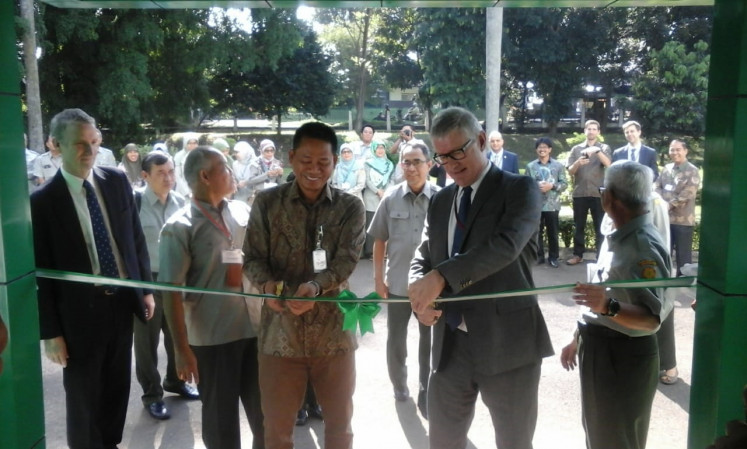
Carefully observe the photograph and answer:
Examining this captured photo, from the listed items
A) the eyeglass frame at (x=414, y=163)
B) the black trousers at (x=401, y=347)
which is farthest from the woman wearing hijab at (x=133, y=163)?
the black trousers at (x=401, y=347)

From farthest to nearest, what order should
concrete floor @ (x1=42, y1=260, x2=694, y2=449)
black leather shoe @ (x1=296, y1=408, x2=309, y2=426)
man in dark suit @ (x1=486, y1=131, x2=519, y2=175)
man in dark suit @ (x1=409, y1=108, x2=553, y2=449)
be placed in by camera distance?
man in dark suit @ (x1=486, y1=131, x2=519, y2=175)
black leather shoe @ (x1=296, y1=408, x2=309, y2=426)
concrete floor @ (x1=42, y1=260, x2=694, y2=449)
man in dark suit @ (x1=409, y1=108, x2=553, y2=449)

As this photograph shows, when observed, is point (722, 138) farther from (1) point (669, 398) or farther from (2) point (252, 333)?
(1) point (669, 398)

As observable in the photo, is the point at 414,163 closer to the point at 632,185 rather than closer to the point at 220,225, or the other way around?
the point at 220,225

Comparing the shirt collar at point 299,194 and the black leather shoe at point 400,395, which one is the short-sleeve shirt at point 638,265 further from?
the black leather shoe at point 400,395

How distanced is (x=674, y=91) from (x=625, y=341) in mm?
21168

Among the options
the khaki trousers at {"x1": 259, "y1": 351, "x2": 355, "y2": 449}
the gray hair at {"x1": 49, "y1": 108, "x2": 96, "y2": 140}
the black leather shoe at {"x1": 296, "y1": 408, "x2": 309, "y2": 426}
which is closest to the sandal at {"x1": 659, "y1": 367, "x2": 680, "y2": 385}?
the black leather shoe at {"x1": 296, "y1": 408, "x2": 309, "y2": 426}

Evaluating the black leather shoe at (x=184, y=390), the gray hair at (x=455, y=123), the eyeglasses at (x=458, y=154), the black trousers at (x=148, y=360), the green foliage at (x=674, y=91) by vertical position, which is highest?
the green foliage at (x=674, y=91)

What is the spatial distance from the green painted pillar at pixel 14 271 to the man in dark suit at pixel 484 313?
1401 millimetres

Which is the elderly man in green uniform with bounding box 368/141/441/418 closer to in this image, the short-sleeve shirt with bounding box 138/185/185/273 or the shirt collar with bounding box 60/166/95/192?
the short-sleeve shirt with bounding box 138/185/185/273

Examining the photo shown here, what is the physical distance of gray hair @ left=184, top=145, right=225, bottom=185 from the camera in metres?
3.29

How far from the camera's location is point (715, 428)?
1938mm

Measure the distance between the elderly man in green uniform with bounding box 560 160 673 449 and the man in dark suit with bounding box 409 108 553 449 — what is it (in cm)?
28

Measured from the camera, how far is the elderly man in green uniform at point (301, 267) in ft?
9.18

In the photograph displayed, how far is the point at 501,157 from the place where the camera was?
341 inches
